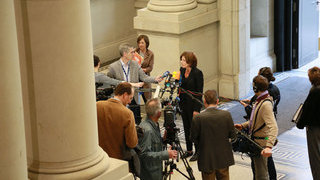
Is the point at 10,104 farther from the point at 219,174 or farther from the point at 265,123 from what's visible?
the point at 265,123

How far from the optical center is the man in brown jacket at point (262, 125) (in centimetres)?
625

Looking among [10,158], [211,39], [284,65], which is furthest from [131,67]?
[284,65]

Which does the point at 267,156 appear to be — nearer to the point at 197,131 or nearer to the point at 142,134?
the point at 197,131

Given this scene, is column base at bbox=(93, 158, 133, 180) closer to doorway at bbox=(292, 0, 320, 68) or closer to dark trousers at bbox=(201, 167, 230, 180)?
dark trousers at bbox=(201, 167, 230, 180)

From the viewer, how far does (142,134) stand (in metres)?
5.71

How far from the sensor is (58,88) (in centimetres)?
396

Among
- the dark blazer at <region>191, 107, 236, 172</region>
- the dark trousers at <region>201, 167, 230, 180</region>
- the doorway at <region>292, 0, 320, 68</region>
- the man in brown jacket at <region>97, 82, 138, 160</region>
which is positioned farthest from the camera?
the doorway at <region>292, 0, 320, 68</region>

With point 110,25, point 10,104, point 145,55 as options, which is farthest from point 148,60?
point 10,104

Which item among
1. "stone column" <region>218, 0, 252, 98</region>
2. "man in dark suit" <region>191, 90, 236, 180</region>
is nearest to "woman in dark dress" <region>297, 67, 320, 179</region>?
"man in dark suit" <region>191, 90, 236, 180</region>

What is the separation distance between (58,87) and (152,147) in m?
2.01

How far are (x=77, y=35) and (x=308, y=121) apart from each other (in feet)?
11.7

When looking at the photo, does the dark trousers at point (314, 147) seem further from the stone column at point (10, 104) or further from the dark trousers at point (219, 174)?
the stone column at point (10, 104)

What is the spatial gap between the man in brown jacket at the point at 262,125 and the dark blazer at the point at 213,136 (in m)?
0.44

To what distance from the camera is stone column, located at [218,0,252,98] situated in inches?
422
